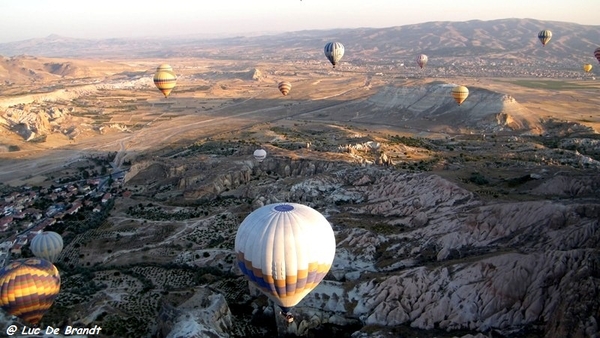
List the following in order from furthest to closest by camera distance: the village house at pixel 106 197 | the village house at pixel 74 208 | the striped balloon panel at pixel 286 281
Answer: the village house at pixel 106 197
the village house at pixel 74 208
the striped balloon panel at pixel 286 281

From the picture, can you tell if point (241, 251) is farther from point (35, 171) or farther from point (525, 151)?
point (35, 171)

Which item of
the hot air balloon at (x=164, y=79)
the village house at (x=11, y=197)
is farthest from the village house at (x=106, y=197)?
the hot air balloon at (x=164, y=79)

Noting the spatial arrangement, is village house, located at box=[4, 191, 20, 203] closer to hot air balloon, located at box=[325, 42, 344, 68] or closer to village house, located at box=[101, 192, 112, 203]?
village house, located at box=[101, 192, 112, 203]

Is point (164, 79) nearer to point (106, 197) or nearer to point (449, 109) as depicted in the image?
point (106, 197)

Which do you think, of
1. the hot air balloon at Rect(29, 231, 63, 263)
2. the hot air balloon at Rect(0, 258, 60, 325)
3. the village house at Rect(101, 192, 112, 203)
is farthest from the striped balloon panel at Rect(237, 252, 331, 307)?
the village house at Rect(101, 192, 112, 203)

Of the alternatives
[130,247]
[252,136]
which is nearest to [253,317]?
[130,247]

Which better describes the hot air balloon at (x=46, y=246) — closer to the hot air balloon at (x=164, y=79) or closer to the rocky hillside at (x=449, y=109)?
the hot air balloon at (x=164, y=79)

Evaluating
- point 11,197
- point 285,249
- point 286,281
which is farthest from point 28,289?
point 11,197

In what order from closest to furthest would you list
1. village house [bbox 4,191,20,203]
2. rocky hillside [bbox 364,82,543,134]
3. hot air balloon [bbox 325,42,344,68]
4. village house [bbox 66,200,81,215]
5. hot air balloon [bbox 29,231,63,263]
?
hot air balloon [bbox 29,231,63,263]
village house [bbox 66,200,81,215]
village house [bbox 4,191,20,203]
hot air balloon [bbox 325,42,344,68]
rocky hillside [bbox 364,82,543,134]
